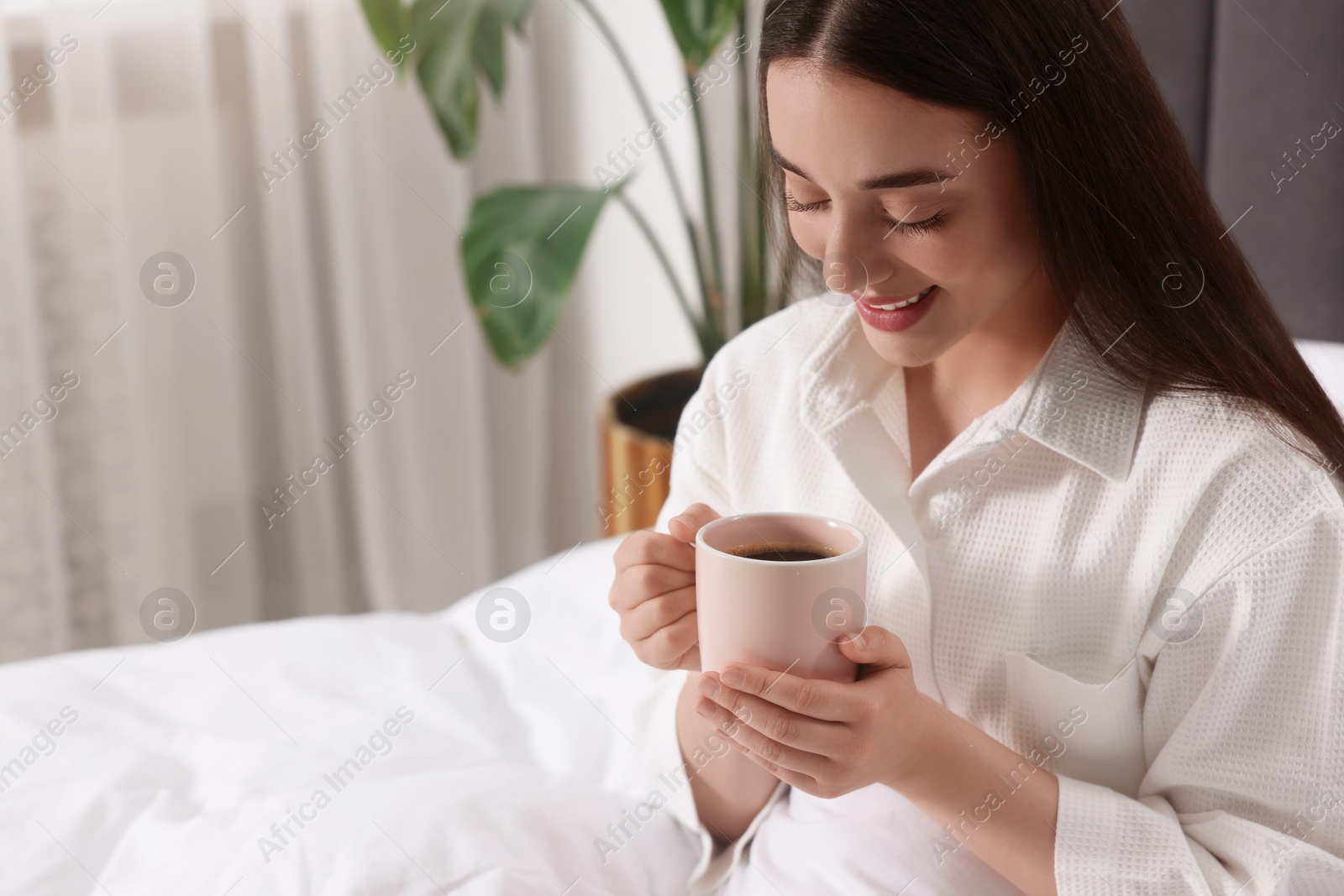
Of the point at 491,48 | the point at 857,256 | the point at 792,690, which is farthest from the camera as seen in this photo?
the point at 491,48

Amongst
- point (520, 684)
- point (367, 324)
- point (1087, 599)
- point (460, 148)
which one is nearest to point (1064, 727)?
point (1087, 599)

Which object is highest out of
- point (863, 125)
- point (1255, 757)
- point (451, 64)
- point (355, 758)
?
point (451, 64)

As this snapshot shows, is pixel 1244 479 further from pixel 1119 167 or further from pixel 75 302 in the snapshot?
pixel 75 302

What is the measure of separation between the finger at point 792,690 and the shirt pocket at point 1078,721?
8.9 inches

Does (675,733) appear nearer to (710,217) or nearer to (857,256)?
(857,256)

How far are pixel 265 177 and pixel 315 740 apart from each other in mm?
1441

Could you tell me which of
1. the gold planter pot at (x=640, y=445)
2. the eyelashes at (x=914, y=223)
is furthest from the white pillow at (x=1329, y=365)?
the gold planter pot at (x=640, y=445)

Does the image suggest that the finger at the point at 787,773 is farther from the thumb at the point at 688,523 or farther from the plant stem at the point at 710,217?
the plant stem at the point at 710,217

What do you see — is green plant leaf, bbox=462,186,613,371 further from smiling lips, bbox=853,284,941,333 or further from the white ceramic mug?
the white ceramic mug

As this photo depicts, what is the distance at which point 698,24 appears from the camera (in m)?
1.74

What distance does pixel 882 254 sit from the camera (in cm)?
80

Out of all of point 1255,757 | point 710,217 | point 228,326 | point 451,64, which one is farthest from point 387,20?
point 1255,757

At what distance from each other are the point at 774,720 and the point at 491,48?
1502 mm

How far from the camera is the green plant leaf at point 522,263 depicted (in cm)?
179
